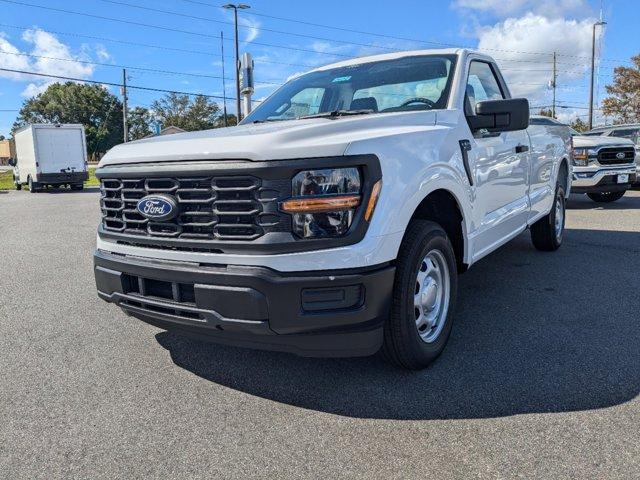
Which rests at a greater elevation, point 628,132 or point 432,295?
point 628,132

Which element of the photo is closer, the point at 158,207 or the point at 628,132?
the point at 158,207

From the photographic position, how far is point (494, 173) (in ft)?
13.5

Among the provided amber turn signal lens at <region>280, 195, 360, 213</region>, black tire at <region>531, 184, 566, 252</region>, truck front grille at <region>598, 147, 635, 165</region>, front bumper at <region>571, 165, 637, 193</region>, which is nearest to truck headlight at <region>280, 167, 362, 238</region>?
amber turn signal lens at <region>280, 195, 360, 213</region>

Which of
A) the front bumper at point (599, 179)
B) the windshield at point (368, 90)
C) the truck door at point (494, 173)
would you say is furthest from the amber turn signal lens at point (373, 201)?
the front bumper at point (599, 179)

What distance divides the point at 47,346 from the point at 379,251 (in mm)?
2632

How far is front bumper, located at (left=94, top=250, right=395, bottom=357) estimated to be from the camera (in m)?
2.54

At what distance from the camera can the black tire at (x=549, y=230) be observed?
634 centimetres

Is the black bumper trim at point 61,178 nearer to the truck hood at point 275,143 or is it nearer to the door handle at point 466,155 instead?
the truck hood at point 275,143

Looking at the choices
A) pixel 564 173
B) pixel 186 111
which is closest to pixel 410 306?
pixel 564 173

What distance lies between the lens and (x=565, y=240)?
24.4ft

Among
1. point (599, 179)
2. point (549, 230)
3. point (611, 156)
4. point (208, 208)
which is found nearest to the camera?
point (208, 208)

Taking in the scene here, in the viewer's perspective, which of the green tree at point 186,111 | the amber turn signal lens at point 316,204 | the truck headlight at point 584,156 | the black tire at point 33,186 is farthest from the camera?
the green tree at point 186,111

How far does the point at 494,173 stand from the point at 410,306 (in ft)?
5.61

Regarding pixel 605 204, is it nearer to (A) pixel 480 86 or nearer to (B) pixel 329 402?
(A) pixel 480 86
